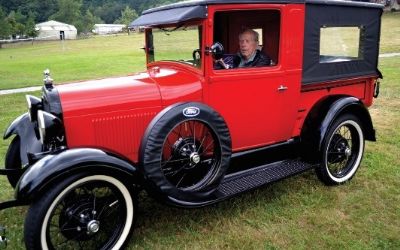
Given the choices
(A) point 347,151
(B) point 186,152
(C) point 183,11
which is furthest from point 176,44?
(A) point 347,151

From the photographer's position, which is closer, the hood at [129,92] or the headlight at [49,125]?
the headlight at [49,125]

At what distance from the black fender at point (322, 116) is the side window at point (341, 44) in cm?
46

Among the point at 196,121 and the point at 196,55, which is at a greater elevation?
the point at 196,55

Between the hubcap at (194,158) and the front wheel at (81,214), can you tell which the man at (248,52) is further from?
the front wheel at (81,214)

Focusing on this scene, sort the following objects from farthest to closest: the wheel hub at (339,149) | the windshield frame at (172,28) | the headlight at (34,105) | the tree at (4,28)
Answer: the tree at (4,28), the wheel hub at (339,149), the headlight at (34,105), the windshield frame at (172,28)

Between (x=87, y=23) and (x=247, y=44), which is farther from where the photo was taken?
(x=87, y=23)

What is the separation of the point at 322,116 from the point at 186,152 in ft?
5.20

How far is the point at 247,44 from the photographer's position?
4.02m

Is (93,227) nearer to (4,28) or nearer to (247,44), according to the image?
(247,44)

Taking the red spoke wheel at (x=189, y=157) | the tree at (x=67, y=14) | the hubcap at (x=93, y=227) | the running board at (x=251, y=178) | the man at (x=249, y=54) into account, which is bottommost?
the hubcap at (x=93, y=227)

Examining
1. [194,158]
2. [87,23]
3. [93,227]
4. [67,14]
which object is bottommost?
[93,227]

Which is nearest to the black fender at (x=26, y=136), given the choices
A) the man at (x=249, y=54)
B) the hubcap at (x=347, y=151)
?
the man at (x=249, y=54)

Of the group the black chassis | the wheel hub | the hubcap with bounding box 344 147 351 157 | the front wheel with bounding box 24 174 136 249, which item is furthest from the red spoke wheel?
the hubcap with bounding box 344 147 351 157

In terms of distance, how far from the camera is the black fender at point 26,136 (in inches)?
145
